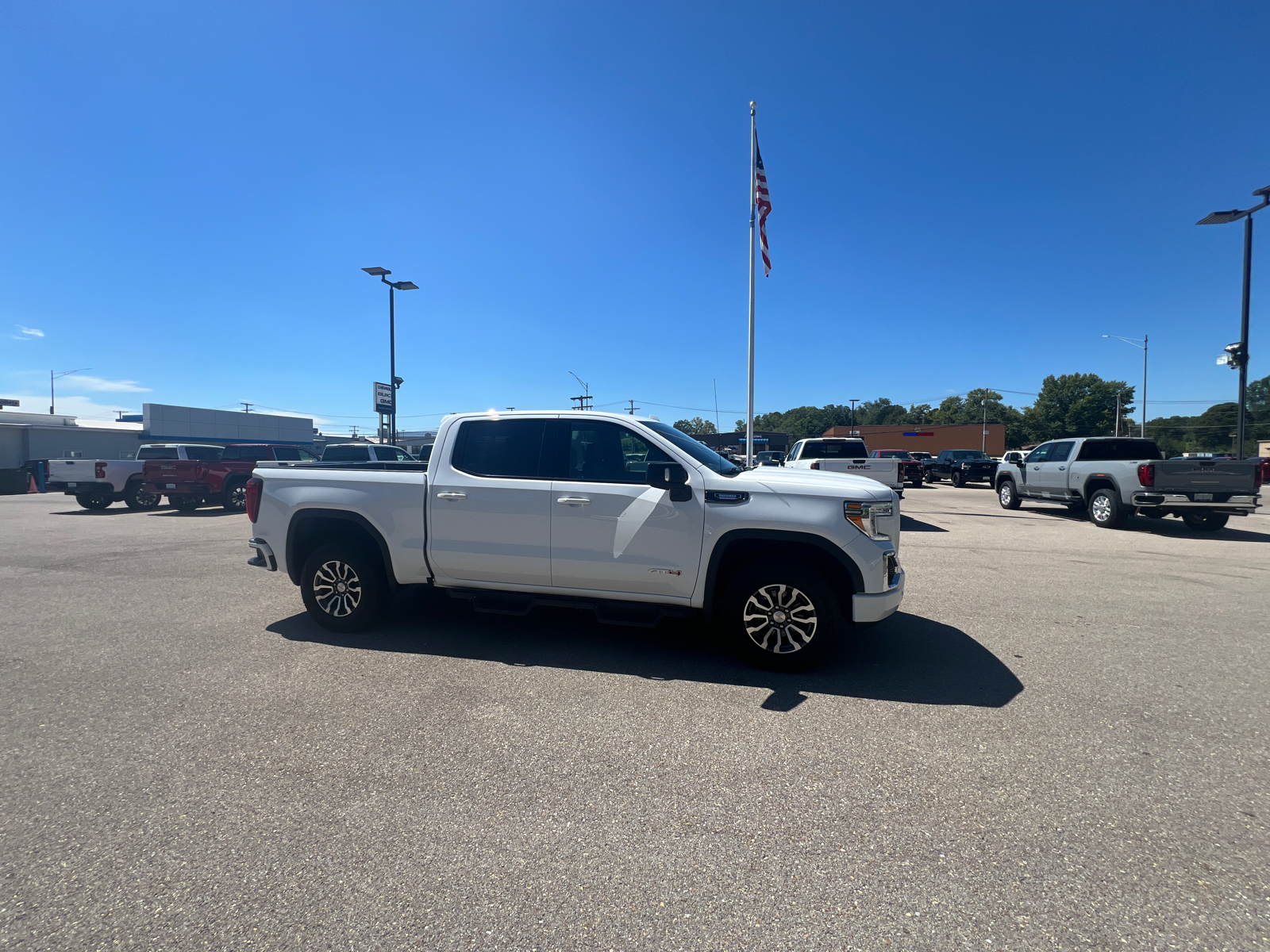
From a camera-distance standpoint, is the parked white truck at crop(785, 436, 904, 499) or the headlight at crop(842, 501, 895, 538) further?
the parked white truck at crop(785, 436, 904, 499)

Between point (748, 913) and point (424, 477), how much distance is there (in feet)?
13.1

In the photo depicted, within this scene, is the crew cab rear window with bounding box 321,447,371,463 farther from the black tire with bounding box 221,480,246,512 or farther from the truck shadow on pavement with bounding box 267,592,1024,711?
the truck shadow on pavement with bounding box 267,592,1024,711

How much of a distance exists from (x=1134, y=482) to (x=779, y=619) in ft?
36.5

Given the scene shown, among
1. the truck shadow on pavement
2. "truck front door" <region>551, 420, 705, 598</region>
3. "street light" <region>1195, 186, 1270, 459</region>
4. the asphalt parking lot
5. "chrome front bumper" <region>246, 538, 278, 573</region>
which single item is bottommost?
the asphalt parking lot

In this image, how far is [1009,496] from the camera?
53.7ft

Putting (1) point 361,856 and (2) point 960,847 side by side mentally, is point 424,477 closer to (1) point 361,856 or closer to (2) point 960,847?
(1) point 361,856

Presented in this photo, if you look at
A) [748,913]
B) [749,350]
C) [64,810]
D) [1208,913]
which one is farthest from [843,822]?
[749,350]

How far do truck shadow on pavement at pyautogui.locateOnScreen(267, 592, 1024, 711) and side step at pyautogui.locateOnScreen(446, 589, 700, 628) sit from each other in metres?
0.34

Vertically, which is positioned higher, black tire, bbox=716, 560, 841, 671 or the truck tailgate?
the truck tailgate

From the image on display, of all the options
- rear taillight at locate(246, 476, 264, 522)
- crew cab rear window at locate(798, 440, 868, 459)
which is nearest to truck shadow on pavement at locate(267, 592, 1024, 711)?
rear taillight at locate(246, 476, 264, 522)

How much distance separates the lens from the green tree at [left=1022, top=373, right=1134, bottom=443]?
301 feet

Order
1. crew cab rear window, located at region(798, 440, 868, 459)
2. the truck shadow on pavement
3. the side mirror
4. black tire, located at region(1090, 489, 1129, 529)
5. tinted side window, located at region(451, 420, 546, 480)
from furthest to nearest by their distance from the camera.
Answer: crew cab rear window, located at region(798, 440, 868, 459) < black tire, located at region(1090, 489, 1129, 529) < tinted side window, located at region(451, 420, 546, 480) < the side mirror < the truck shadow on pavement

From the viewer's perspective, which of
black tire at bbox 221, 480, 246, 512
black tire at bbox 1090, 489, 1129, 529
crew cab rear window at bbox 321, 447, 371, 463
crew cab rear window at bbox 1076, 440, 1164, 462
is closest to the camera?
black tire at bbox 1090, 489, 1129, 529

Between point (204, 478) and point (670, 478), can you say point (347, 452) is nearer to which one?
point (204, 478)
